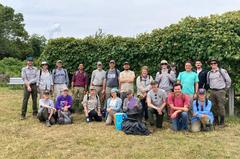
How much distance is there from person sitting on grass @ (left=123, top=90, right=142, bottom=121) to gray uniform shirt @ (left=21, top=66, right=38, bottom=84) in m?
3.04

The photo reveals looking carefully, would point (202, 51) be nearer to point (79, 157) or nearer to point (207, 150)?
point (207, 150)

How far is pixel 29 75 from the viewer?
34.1 ft

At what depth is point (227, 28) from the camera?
31.4 ft

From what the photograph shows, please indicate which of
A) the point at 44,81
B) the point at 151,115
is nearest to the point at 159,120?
the point at 151,115

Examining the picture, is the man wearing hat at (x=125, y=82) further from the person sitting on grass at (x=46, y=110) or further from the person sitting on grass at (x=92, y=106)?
the person sitting on grass at (x=46, y=110)

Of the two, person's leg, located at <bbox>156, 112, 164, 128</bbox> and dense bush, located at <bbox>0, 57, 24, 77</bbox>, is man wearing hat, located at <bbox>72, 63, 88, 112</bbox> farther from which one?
dense bush, located at <bbox>0, 57, 24, 77</bbox>

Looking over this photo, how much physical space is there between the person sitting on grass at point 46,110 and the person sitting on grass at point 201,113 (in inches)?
146

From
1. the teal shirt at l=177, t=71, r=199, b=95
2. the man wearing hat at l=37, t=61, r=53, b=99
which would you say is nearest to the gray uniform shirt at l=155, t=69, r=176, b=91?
the teal shirt at l=177, t=71, r=199, b=95

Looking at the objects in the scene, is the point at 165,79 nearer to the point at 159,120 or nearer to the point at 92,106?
the point at 159,120

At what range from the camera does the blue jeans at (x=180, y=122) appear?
8.42m

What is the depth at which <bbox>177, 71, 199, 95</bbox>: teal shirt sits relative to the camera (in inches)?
352

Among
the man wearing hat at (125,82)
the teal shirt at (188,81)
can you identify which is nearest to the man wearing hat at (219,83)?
the teal shirt at (188,81)

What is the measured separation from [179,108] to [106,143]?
206 centimetres

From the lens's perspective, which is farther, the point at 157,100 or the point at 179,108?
the point at 157,100
